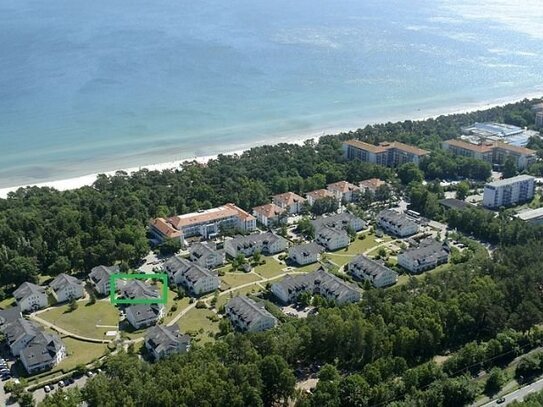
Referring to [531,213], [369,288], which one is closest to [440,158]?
[531,213]

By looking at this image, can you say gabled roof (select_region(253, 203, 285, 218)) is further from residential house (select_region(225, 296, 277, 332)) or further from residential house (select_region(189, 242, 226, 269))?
residential house (select_region(225, 296, 277, 332))

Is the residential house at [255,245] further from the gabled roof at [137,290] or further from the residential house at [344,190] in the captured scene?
the residential house at [344,190]

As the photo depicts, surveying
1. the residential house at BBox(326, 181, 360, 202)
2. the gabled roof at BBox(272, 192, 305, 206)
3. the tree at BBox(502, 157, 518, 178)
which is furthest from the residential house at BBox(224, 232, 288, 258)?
the tree at BBox(502, 157, 518, 178)

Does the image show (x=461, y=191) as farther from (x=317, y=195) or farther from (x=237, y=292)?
(x=237, y=292)

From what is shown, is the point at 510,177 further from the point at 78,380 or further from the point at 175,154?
the point at 78,380

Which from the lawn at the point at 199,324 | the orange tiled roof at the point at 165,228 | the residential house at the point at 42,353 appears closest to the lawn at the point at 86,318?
the residential house at the point at 42,353
